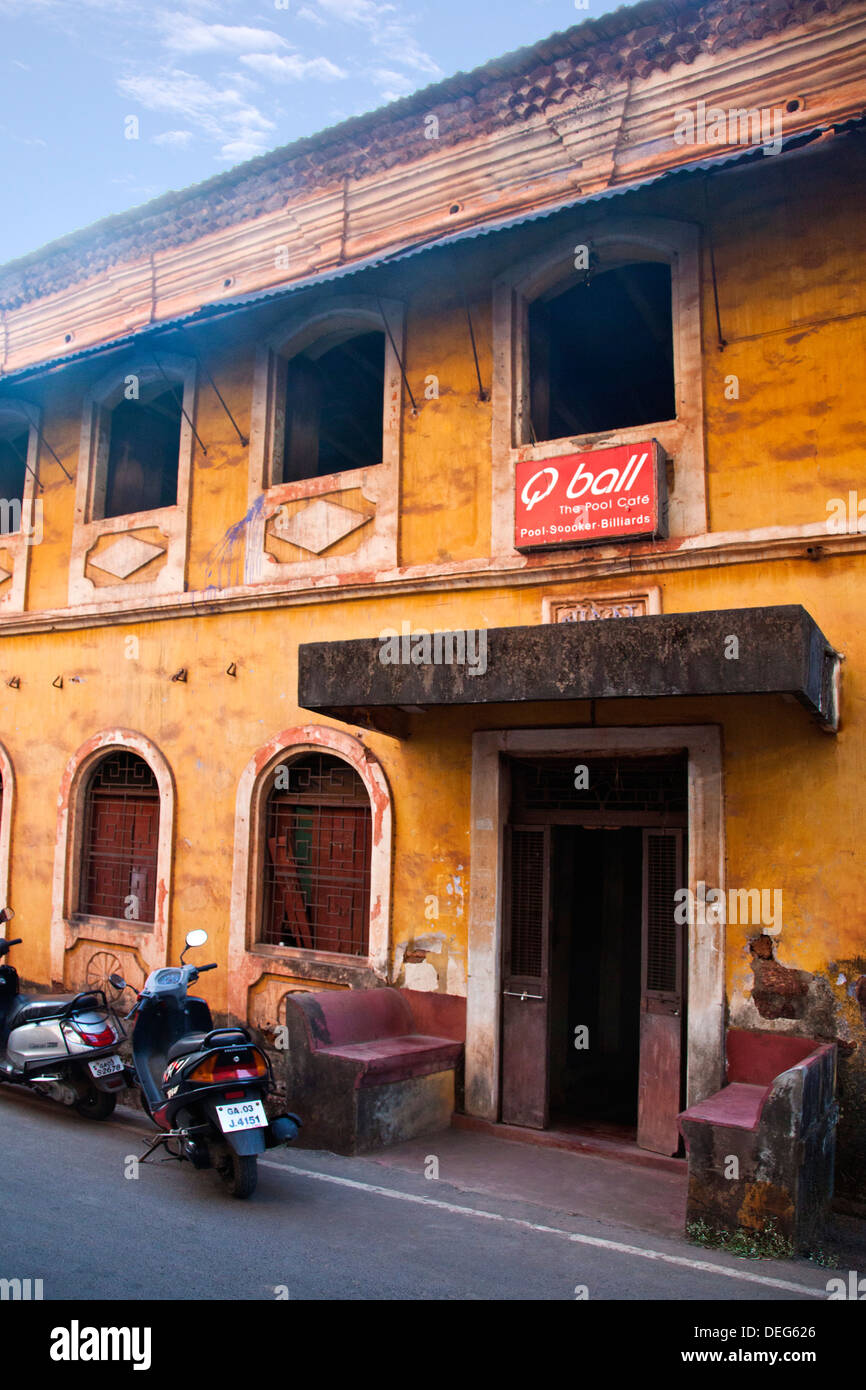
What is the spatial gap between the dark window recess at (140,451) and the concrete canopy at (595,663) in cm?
516

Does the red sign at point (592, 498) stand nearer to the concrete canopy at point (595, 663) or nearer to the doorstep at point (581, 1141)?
the concrete canopy at point (595, 663)

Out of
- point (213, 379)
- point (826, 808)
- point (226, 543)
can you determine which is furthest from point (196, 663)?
point (826, 808)

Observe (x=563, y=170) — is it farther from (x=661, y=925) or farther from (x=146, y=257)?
(x=661, y=925)

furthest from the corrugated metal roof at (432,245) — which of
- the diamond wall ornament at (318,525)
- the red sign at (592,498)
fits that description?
the diamond wall ornament at (318,525)

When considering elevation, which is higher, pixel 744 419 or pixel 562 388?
pixel 562 388

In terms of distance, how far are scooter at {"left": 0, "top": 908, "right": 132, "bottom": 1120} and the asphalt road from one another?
0.77 meters

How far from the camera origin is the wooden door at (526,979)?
289 inches

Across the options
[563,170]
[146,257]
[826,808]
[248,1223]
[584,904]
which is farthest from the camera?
[146,257]

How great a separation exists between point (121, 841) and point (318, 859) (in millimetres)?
2652

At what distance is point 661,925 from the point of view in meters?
7.08

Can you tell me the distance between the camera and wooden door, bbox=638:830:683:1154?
682 cm

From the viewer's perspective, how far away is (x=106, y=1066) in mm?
6988

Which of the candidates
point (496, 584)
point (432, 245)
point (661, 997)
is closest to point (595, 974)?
point (661, 997)

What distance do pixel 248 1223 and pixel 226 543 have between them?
20.0ft
